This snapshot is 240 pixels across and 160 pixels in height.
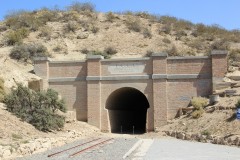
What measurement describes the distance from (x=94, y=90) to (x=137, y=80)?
3.26 metres

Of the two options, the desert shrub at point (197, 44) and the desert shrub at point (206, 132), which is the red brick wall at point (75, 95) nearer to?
the desert shrub at point (206, 132)

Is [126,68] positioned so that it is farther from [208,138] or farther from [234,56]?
[234,56]

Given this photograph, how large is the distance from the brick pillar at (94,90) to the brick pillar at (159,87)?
4.10m

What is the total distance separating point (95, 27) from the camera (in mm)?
47031

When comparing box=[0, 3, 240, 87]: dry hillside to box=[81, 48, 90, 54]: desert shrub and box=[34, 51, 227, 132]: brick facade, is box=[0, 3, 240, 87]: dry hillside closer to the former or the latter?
box=[81, 48, 90, 54]: desert shrub

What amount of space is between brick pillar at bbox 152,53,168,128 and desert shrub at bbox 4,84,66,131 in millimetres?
7095

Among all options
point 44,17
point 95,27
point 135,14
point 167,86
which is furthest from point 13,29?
point 167,86

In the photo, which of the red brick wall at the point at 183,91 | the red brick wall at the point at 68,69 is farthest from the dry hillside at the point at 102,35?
the red brick wall at the point at 183,91

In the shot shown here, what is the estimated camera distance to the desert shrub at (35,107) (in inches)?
944

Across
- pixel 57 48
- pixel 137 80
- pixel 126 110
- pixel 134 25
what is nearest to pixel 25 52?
pixel 57 48

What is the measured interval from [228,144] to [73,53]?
23847 millimetres

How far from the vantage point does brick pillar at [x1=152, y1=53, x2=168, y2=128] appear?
98.3 ft

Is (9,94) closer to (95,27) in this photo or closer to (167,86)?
(167,86)

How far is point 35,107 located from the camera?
990 inches
